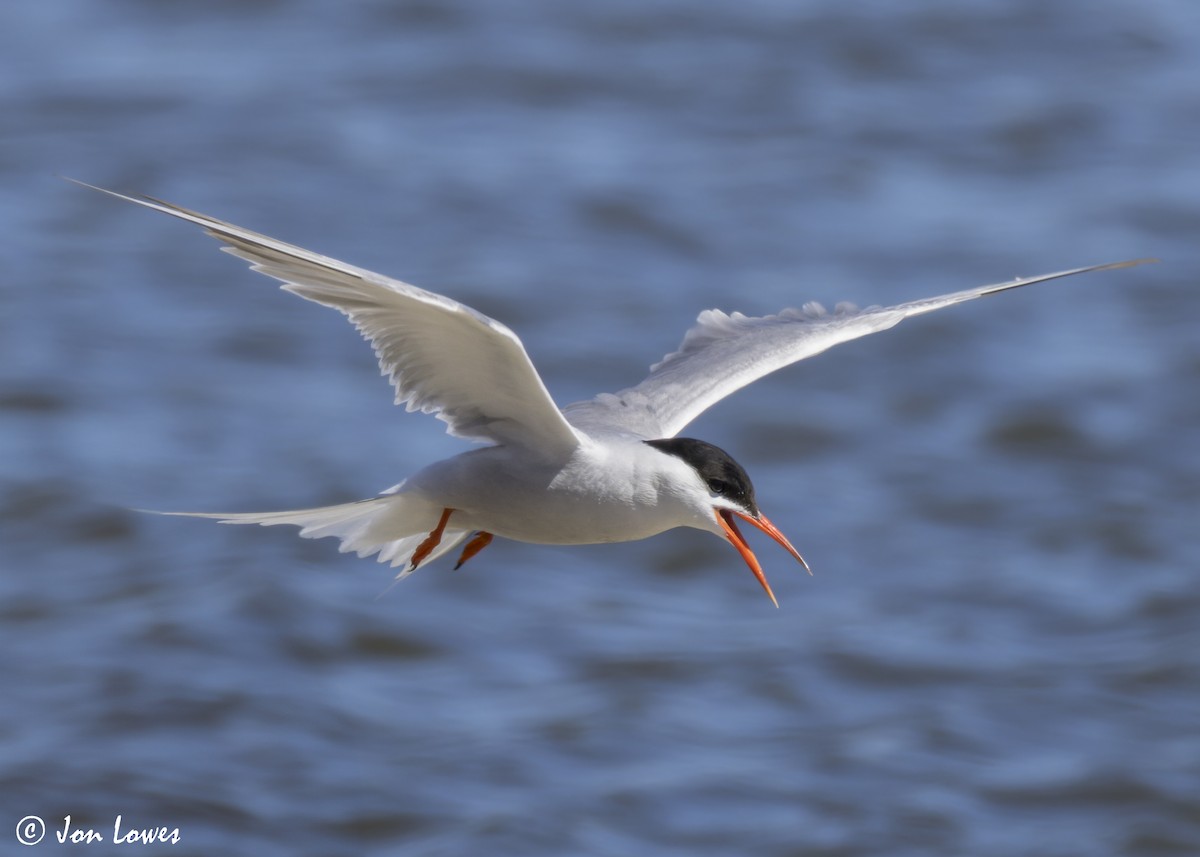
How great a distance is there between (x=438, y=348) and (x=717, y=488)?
0.91 metres

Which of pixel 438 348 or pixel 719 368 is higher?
pixel 719 368

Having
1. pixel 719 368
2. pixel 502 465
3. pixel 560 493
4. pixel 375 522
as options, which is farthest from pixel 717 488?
pixel 375 522

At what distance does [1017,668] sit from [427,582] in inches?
130

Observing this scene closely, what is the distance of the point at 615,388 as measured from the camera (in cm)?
1230

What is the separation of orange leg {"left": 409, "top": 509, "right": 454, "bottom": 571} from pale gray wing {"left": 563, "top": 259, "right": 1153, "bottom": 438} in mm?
533

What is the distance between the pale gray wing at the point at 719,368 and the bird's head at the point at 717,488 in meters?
0.38

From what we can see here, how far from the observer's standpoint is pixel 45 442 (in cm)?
1183

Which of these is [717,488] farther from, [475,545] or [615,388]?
[615,388]

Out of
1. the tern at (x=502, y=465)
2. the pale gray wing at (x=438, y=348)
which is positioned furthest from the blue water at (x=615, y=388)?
the pale gray wing at (x=438, y=348)

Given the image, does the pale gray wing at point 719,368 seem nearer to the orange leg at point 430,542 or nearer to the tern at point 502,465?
the tern at point 502,465

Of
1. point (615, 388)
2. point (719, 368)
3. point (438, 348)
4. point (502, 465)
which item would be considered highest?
point (615, 388)

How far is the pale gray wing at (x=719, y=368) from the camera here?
6.18 metres

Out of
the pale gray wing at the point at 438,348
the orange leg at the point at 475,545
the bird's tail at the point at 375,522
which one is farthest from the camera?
the orange leg at the point at 475,545

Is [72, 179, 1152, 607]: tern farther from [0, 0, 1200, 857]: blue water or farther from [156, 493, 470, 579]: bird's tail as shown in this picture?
[0, 0, 1200, 857]: blue water
